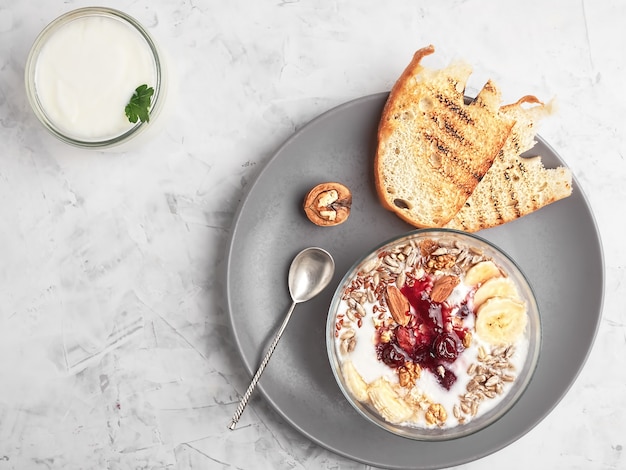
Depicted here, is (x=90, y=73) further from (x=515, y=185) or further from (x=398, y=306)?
(x=515, y=185)

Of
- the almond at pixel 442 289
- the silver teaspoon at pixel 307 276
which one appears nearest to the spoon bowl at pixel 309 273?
the silver teaspoon at pixel 307 276

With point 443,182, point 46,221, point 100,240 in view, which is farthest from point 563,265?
point 46,221

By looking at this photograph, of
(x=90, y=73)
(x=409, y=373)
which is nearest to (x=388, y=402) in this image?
(x=409, y=373)

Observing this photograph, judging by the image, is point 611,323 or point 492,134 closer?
point 492,134

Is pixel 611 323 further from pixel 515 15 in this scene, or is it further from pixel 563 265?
pixel 515 15

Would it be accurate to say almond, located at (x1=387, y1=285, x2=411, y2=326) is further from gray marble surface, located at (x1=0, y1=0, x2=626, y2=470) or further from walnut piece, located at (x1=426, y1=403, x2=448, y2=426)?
gray marble surface, located at (x1=0, y1=0, x2=626, y2=470)

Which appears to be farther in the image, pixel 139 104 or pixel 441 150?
pixel 441 150

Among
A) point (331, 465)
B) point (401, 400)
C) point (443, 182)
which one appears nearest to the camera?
point (401, 400)

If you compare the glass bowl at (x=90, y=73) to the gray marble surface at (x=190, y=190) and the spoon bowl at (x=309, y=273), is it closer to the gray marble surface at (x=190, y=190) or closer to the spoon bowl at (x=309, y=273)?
the gray marble surface at (x=190, y=190)
